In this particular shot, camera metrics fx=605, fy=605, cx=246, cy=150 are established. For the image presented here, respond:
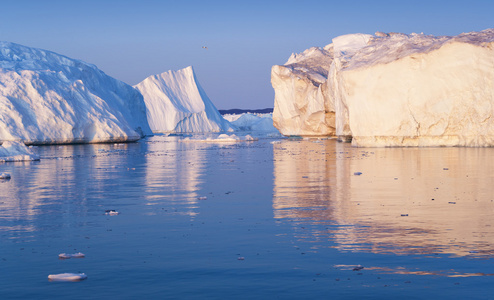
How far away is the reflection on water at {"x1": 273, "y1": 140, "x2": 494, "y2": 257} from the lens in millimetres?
→ 6441

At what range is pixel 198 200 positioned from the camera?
10422mm

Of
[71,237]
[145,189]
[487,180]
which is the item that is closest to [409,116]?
[487,180]

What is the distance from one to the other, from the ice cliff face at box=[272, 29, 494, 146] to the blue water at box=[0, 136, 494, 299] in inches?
581

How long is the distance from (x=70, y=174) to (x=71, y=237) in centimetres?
987

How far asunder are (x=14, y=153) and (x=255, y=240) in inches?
762

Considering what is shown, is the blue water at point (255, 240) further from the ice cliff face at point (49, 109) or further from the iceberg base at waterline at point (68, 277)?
the ice cliff face at point (49, 109)

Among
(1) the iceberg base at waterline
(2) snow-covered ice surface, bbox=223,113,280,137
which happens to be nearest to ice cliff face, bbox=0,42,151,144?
(1) the iceberg base at waterline

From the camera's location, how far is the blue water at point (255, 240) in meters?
4.91

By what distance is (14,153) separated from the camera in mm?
23734

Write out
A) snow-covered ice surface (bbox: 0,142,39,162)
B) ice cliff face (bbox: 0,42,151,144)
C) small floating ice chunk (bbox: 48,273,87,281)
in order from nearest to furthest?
small floating ice chunk (bbox: 48,273,87,281)
snow-covered ice surface (bbox: 0,142,39,162)
ice cliff face (bbox: 0,42,151,144)

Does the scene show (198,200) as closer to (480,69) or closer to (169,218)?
(169,218)

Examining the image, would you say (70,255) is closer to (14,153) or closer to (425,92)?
(14,153)

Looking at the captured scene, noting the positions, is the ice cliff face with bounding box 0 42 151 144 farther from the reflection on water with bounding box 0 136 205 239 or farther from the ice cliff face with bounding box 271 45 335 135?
the reflection on water with bounding box 0 136 205 239

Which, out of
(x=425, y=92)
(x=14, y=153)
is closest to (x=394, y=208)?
(x=14, y=153)
